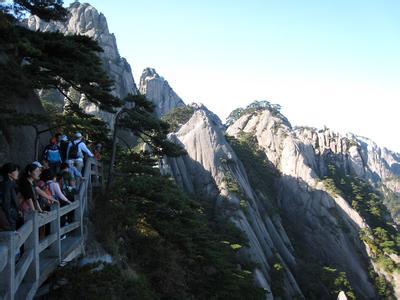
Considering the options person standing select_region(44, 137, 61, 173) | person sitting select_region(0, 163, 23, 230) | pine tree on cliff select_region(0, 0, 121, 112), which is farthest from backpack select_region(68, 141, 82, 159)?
person sitting select_region(0, 163, 23, 230)

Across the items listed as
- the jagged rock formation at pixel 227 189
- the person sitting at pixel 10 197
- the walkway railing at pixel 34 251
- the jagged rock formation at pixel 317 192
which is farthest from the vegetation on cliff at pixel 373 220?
the person sitting at pixel 10 197

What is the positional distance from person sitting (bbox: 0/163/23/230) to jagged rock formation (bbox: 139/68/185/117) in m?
72.3

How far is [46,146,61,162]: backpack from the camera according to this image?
9.62 metres

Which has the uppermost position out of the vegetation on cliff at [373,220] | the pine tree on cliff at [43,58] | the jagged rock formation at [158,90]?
the jagged rock formation at [158,90]

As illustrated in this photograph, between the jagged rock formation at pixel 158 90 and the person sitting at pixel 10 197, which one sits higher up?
the jagged rock formation at pixel 158 90

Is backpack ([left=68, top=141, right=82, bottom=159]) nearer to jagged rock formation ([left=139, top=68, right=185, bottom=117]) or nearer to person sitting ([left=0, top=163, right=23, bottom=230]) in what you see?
person sitting ([left=0, top=163, right=23, bottom=230])

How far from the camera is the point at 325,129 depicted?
209 ft

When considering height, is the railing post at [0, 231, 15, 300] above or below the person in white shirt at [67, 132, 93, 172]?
below

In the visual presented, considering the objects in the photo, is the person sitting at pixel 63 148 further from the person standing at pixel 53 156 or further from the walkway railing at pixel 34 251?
the walkway railing at pixel 34 251

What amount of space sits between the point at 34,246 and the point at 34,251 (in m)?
0.08

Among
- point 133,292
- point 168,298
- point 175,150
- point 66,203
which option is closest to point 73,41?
point 175,150

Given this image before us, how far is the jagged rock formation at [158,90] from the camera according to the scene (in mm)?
78688

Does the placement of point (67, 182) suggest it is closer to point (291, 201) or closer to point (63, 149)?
point (63, 149)

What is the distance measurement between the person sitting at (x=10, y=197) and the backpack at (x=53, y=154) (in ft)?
13.2
